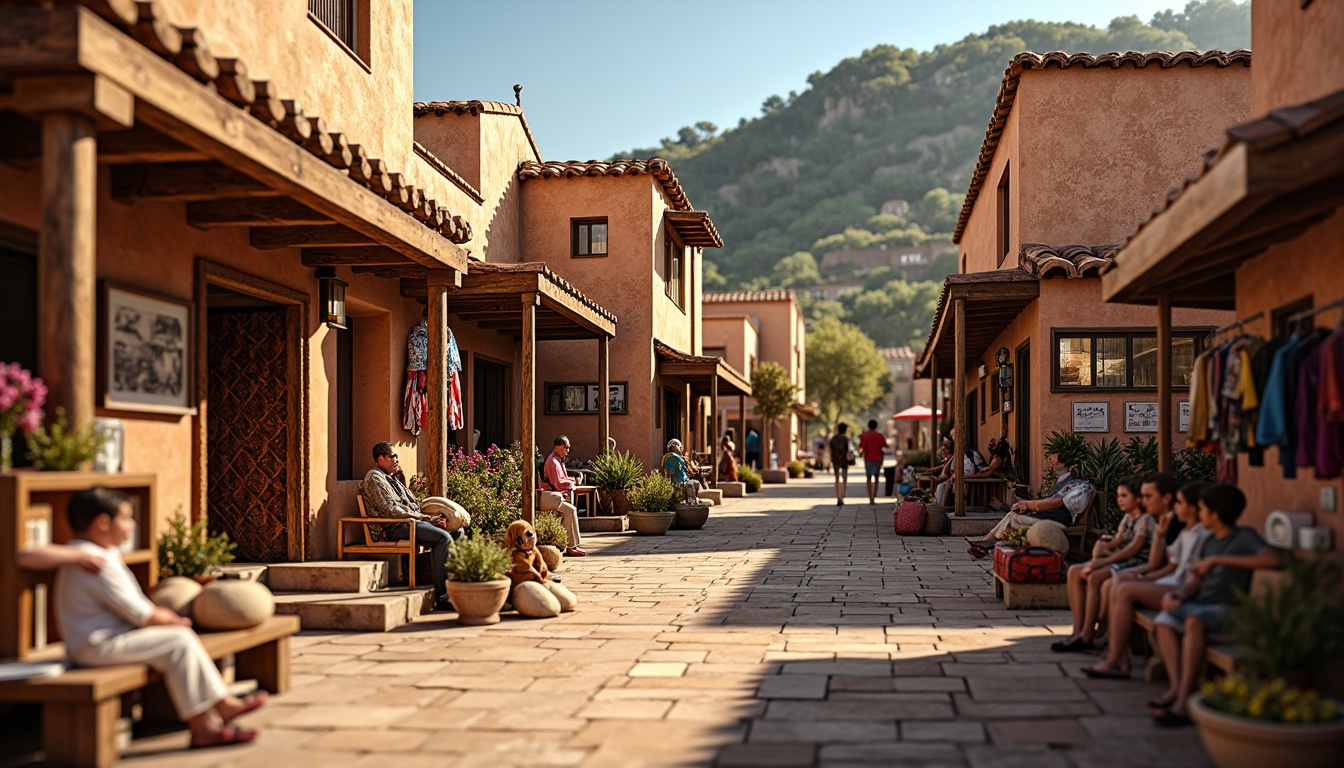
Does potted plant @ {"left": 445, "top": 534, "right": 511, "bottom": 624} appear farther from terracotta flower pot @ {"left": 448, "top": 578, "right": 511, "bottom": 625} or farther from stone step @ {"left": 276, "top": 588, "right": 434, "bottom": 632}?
stone step @ {"left": 276, "top": 588, "right": 434, "bottom": 632}

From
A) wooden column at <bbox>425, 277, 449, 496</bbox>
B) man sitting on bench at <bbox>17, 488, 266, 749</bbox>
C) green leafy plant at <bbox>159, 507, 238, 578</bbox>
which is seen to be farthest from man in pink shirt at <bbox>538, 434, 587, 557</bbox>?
man sitting on bench at <bbox>17, 488, 266, 749</bbox>

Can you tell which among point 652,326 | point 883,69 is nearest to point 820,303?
point 883,69

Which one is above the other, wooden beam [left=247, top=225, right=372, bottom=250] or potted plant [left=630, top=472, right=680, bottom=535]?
wooden beam [left=247, top=225, right=372, bottom=250]

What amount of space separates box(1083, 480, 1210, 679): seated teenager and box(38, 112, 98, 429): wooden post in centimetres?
535

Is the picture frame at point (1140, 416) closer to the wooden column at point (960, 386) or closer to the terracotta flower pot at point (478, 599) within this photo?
the wooden column at point (960, 386)

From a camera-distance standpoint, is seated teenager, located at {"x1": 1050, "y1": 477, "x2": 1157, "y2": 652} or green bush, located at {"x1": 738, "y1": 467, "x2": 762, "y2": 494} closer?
seated teenager, located at {"x1": 1050, "y1": 477, "x2": 1157, "y2": 652}

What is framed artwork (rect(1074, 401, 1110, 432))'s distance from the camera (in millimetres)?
13820

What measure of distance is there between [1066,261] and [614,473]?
6858 millimetres

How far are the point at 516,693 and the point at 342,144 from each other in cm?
351

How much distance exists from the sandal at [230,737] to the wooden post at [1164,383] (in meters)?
6.24

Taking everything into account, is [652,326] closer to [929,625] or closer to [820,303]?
[929,625]

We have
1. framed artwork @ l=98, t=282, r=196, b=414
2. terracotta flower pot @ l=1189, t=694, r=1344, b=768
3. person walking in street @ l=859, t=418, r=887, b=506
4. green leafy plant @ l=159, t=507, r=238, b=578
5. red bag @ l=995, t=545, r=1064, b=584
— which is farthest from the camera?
person walking in street @ l=859, t=418, r=887, b=506

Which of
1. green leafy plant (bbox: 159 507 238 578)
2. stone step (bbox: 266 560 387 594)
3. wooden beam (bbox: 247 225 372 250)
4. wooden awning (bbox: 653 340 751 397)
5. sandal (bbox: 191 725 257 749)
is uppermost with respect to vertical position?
wooden beam (bbox: 247 225 372 250)

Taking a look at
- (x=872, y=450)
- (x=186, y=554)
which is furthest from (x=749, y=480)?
(x=186, y=554)
